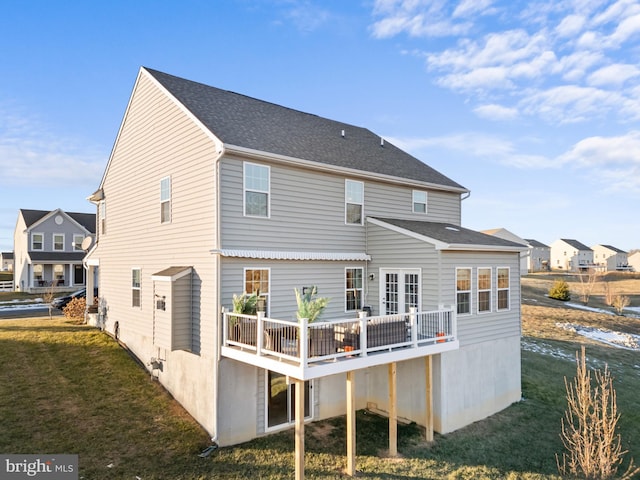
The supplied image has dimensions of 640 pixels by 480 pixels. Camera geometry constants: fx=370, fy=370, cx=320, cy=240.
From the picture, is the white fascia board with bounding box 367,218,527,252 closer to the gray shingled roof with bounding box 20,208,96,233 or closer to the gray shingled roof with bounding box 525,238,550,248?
the gray shingled roof with bounding box 20,208,96,233

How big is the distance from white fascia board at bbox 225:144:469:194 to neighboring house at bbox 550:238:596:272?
90.3 m

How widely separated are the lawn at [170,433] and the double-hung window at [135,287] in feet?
6.31

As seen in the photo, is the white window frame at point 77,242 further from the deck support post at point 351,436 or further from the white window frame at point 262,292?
the deck support post at point 351,436

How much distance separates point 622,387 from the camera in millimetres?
15656

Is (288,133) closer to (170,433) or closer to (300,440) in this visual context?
(300,440)

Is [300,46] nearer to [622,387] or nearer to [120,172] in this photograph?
[120,172]

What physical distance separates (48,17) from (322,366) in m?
16.1

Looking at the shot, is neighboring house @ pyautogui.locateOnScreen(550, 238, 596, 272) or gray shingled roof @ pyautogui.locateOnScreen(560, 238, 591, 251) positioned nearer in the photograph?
neighboring house @ pyautogui.locateOnScreen(550, 238, 596, 272)

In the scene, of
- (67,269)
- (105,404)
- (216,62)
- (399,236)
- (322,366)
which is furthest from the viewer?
(67,269)

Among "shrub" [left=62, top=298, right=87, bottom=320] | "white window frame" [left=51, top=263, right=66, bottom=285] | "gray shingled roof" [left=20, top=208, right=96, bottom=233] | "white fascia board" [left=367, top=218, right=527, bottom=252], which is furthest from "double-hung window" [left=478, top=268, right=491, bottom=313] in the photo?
"gray shingled roof" [left=20, top=208, right=96, bottom=233]

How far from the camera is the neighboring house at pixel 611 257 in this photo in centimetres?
9175

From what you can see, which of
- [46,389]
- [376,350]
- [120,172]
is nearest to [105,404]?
[46,389]

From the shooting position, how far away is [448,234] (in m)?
12.3

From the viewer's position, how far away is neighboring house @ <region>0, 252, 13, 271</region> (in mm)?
64688
